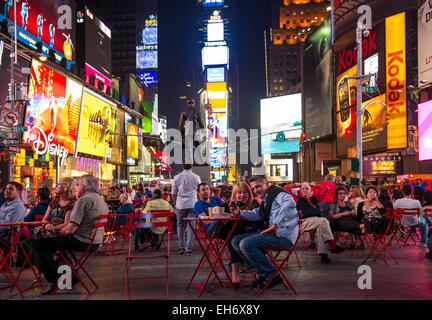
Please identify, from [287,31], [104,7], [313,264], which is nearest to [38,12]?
[313,264]

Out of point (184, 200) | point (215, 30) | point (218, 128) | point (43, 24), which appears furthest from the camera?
point (215, 30)

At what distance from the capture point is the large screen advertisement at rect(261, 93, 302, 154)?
224ft

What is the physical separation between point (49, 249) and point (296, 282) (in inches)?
140

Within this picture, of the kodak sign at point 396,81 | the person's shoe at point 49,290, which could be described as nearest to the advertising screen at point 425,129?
the kodak sign at point 396,81

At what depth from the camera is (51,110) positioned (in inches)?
1366

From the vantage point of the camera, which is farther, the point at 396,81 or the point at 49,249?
the point at 396,81

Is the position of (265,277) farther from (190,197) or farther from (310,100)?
(310,100)

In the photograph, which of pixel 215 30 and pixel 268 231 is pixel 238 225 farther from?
pixel 215 30

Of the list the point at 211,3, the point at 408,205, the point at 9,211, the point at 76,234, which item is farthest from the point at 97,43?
the point at 211,3

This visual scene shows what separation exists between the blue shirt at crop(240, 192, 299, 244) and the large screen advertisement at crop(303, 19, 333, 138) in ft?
142

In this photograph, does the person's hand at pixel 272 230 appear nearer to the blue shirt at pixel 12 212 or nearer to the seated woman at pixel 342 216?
the seated woman at pixel 342 216

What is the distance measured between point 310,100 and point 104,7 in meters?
72.5

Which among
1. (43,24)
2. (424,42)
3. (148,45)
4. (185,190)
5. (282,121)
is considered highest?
(148,45)

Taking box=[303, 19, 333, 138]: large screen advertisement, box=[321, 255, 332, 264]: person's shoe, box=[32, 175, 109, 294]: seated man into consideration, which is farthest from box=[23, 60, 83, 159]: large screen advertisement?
box=[303, 19, 333, 138]: large screen advertisement
